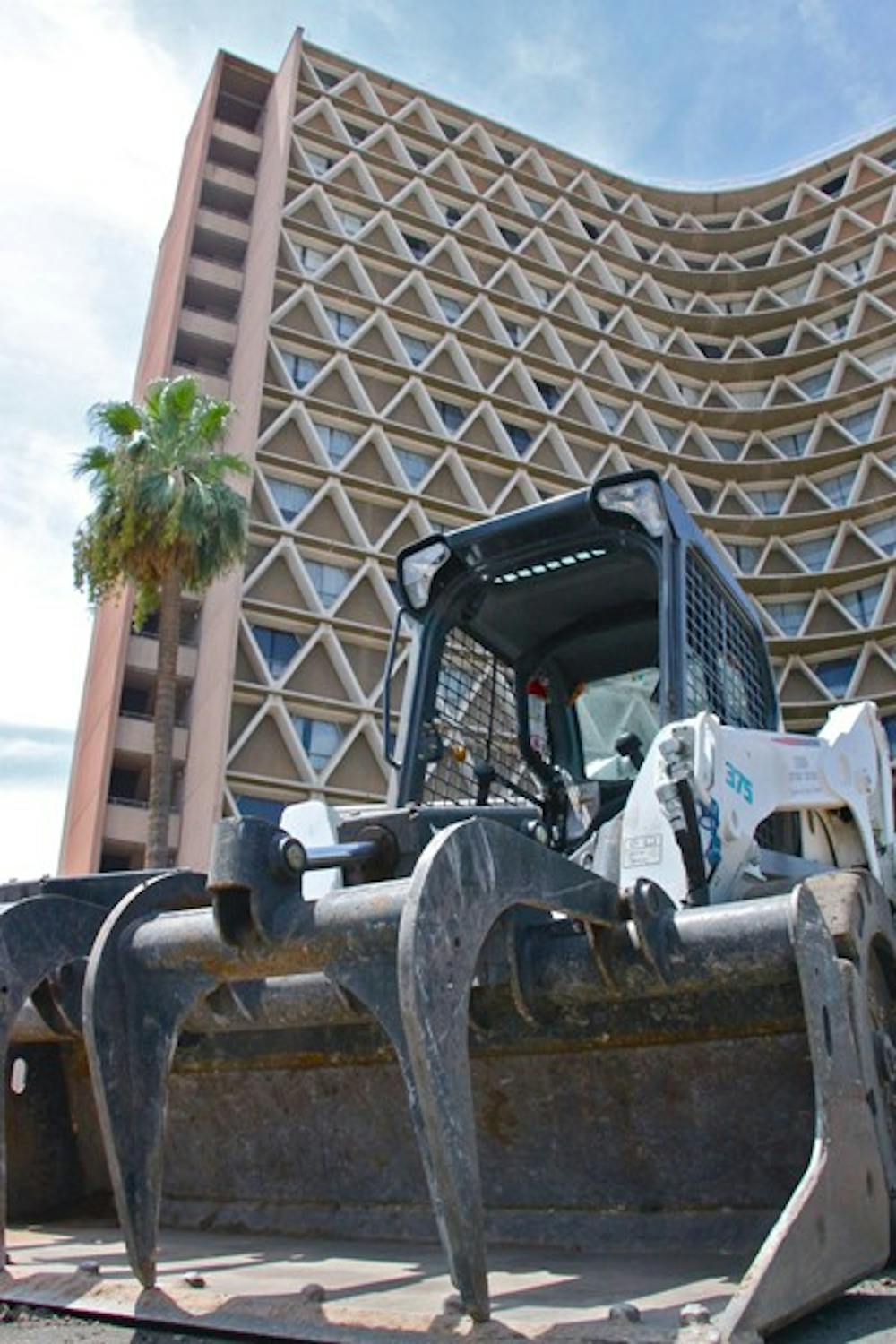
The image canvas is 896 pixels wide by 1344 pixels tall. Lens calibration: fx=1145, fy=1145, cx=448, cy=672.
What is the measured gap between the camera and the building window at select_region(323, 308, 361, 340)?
1646 inches

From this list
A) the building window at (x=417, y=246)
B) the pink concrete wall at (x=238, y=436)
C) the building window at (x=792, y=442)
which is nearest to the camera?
the pink concrete wall at (x=238, y=436)

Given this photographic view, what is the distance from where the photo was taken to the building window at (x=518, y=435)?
147 feet

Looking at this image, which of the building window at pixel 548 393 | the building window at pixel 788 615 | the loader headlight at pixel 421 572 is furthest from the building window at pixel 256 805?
the loader headlight at pixel 421 572

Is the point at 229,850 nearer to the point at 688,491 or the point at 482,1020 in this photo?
the point at 482,1020

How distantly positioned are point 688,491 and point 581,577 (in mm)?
44420

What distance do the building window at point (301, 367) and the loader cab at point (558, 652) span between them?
3499 cm

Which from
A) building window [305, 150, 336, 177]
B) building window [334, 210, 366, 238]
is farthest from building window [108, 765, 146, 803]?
building window [305, 150, 336, 177]

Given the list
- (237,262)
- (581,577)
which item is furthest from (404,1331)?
(237,262)

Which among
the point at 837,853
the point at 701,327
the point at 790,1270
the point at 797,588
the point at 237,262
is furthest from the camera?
the point at 701,327

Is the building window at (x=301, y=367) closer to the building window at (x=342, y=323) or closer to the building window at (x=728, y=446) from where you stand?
the building window at (x=342, y=323)

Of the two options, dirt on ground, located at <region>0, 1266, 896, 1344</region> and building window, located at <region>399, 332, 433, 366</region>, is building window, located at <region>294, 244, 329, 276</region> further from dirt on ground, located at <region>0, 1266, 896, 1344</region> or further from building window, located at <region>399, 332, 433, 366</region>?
dirt on ground, located at <region>0, 1266, 896, 1344</region>

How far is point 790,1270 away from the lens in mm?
2676

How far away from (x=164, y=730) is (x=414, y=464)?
20.1 meters

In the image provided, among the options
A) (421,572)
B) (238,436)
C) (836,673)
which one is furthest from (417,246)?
(421,572)
